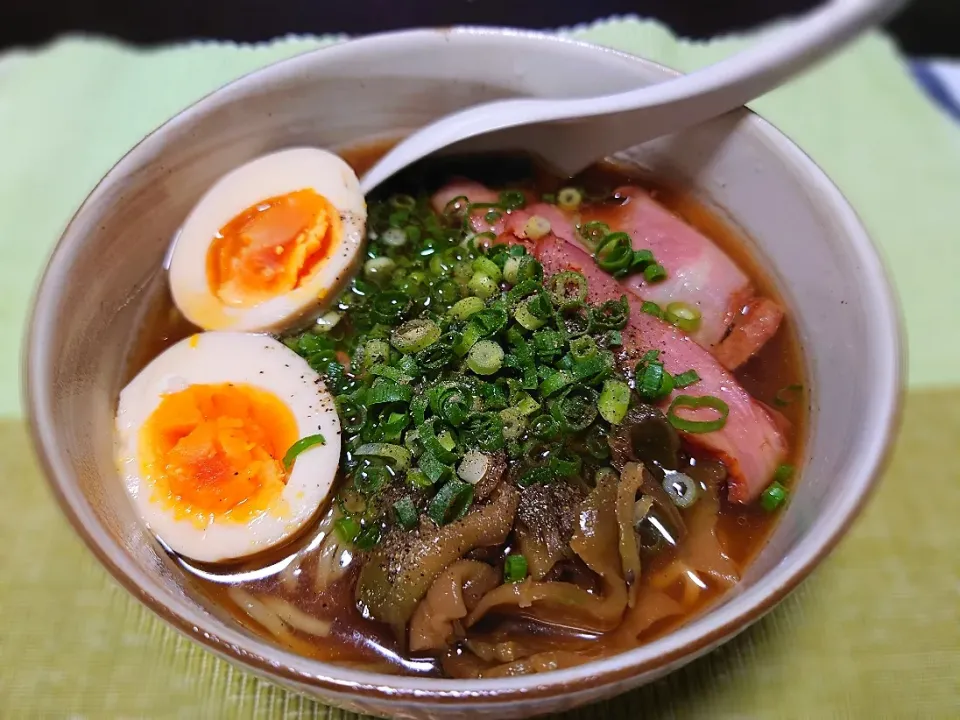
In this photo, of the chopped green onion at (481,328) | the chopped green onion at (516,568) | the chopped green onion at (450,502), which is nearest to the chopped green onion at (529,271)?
the chopped green onion at (481,328)

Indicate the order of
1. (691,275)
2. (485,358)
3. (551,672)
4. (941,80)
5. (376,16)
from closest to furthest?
(551,672) → (485,358) → (691,275) → (941,80) → (376,16)

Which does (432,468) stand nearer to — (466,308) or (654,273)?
(466,308)

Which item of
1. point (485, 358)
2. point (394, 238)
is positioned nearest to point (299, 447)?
point (485, 358)

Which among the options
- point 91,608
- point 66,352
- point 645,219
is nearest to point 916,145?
point 645,219

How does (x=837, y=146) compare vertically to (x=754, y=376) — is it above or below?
above

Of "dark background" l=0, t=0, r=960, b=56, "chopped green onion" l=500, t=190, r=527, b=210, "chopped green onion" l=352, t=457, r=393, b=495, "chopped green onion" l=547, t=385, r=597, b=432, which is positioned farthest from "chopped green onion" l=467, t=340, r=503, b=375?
"dark background" l=0, t=0, r=960, b=56

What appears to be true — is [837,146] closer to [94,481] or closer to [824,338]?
[824,338]
